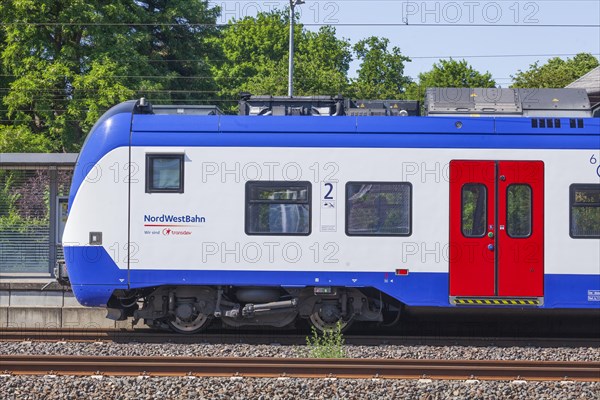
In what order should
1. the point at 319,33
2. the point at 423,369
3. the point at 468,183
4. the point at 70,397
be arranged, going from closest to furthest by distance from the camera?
the point at 70,397
the point at 423,369
the point at 468,183
the point at 319,33

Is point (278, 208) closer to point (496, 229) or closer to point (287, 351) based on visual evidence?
point (287, 351)

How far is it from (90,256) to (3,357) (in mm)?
2481

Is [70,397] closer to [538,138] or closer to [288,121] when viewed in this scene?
[288,121]

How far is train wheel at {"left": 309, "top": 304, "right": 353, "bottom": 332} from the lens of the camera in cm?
1434

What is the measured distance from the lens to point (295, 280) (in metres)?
14.1

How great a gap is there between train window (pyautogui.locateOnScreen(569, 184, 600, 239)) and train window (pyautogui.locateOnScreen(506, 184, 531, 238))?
64 centimetres

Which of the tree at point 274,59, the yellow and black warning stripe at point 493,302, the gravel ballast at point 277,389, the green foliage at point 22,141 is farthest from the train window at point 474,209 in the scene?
the tree at point 274,59

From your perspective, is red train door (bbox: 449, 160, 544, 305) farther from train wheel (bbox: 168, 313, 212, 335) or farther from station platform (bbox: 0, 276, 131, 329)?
station platform (bbox: 0, 276, 131, 329)

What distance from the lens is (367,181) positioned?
46.1ft

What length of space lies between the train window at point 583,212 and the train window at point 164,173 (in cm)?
576

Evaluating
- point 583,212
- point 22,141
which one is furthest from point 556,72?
point 583,212

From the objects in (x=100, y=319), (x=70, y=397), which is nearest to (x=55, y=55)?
(x=100, y=319)

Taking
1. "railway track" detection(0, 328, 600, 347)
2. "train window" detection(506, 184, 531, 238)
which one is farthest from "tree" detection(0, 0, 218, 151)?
"train window" detection(506, 184, 531, 238)

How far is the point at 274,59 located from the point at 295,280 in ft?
176
